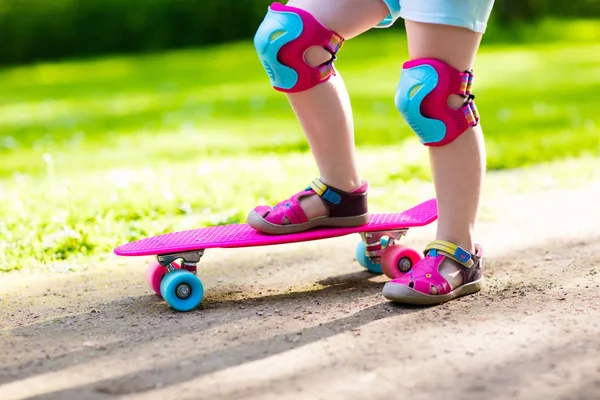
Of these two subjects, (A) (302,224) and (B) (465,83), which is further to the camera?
(A) (302,224)

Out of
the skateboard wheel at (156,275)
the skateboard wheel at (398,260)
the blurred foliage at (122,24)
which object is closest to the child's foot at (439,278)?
the skateboard wheel at (398,260)

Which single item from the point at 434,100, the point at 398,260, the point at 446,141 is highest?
the point at 434,100

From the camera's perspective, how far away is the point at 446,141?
2.69m

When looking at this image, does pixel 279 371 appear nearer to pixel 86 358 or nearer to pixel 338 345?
pixel 338 345

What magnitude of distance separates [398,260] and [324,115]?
0.57 metres

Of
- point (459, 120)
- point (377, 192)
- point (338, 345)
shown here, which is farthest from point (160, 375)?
point (377, 192)

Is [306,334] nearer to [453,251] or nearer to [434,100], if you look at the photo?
[453,251]

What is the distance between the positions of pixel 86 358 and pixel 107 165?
12.9 feet

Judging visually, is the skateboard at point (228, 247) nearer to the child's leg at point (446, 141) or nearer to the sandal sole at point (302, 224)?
the sandal sole at point (302, 224)

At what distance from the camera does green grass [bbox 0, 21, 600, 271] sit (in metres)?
4.26

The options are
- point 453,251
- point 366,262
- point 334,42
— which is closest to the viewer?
point 453,251

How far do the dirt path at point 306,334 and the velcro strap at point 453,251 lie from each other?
123mm

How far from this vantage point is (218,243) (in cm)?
292

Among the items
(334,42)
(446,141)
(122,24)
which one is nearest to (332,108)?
(334,42)
